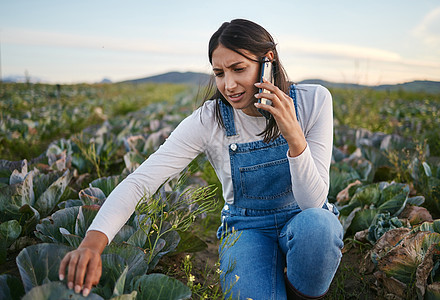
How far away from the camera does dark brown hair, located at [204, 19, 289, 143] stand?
1735 mm

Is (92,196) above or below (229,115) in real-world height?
below

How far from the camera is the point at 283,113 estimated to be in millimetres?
1511

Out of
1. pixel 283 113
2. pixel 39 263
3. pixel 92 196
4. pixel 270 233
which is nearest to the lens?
pixel 39 263

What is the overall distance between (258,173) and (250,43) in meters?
0.67

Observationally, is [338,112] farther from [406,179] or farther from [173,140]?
[173,140]

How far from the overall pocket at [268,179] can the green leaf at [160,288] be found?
28.9 inches

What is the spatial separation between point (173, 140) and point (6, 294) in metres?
0.97

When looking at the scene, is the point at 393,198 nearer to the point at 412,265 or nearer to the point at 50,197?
the point at 412,265

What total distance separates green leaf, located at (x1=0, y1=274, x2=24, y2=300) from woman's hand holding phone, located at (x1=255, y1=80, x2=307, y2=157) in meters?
1.18

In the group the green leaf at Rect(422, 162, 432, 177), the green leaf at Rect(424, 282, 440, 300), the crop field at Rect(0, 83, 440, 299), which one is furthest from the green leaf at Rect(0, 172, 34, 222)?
the green leaf at Rect(422, 162, 432, 177)

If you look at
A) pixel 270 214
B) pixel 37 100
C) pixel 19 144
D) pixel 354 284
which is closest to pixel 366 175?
pixel 354 284

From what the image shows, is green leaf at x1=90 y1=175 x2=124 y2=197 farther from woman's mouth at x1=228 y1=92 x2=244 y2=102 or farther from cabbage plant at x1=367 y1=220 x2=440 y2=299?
cabbage plant at x1=367 y1=220 x2=440 y2=299

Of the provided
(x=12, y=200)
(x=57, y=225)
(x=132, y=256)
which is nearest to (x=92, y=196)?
(x=57, y=225)

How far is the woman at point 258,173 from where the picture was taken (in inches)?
62.1
